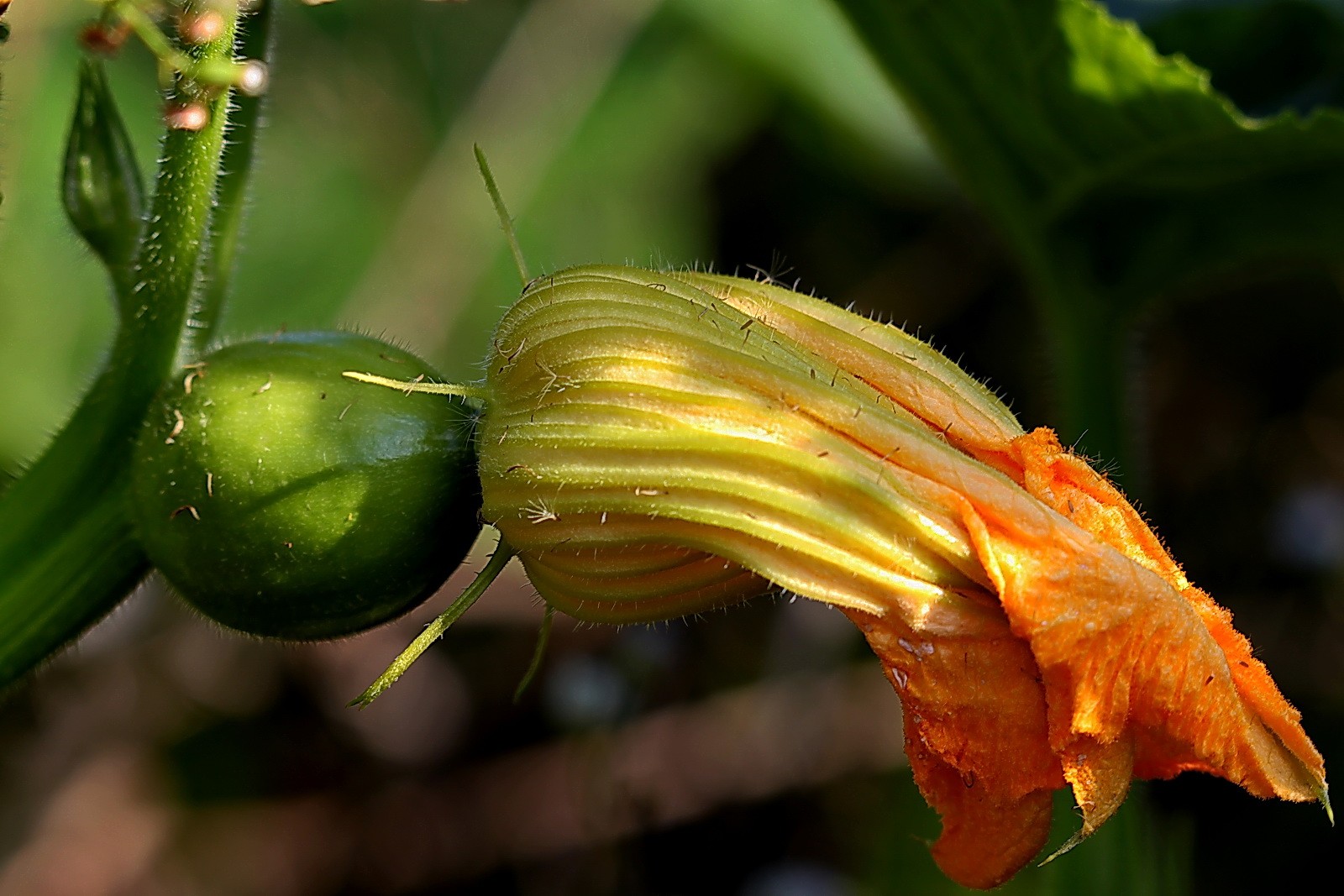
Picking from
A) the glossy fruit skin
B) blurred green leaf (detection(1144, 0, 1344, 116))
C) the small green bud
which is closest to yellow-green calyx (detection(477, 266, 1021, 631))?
the glossy fruit skin

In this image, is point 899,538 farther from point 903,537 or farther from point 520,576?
point 520,576

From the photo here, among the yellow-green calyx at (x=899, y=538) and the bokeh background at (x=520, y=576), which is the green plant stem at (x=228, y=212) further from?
the bokeh background at (x=520, y=576)

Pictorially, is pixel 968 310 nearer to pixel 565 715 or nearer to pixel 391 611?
pixel 565 715

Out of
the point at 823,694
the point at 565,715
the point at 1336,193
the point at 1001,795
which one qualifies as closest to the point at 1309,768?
the point at 1001,795

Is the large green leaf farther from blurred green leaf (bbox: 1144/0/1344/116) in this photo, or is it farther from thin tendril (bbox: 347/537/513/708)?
thin tendril (bbox: 347/537/513/708)

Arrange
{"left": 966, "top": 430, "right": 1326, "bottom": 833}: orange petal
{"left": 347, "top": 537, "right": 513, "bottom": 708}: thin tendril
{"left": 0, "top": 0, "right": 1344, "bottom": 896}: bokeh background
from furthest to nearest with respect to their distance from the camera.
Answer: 1. {"left": 0, "top": 0, "right": 1344, "bottom": 896}: bokeh background
2. {"left": 347, "top": 537, "right": 513, "bottom": 708}: thin tendril
3. {"left": 966, "top": 430, "right": 1326, "bottom": 833}: orange petal

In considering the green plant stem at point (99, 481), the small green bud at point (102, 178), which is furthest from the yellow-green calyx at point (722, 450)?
the small green bud at point (102, 178)

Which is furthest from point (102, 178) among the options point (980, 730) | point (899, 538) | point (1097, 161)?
point (1097, 161)
